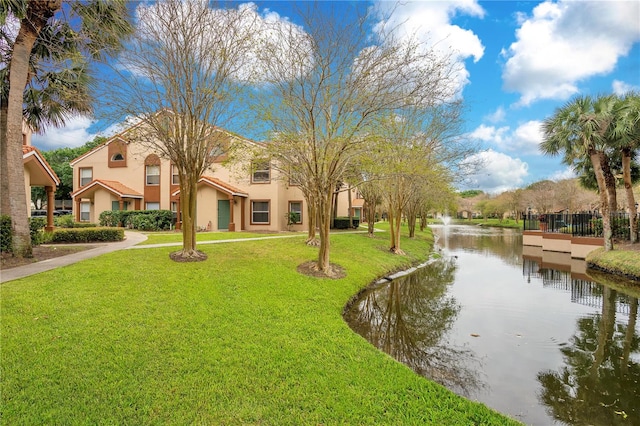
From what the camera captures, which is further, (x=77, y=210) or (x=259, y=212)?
(x=77, y=210)

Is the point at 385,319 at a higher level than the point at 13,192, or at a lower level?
lower

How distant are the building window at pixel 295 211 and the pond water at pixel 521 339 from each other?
13206 millimetres

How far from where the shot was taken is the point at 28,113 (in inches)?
457

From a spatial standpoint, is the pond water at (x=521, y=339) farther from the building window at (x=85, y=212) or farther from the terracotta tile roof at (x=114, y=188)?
the building window at (x=85, y=212)

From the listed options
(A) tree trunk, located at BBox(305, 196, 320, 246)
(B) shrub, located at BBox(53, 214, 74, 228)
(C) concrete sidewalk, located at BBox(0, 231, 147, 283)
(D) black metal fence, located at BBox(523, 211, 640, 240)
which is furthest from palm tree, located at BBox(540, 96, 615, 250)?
(B) shrub, located at BBox(53, 214, 74, 228)

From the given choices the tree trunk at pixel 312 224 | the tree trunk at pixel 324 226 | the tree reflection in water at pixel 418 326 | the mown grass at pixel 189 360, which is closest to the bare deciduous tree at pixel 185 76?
the mown grass at pixel 189 360

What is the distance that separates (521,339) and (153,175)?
89.8 feet

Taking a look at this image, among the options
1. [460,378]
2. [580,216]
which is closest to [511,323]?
[460,378]

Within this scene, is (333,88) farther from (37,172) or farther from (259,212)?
(259,212)

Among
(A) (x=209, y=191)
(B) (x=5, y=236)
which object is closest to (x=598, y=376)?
(B) (x=5, y=236)

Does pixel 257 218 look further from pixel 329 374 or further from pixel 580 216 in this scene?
pixel 580 216

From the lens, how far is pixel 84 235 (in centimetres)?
1408

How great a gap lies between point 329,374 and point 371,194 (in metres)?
17.8

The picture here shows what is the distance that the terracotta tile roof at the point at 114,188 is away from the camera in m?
24.8
